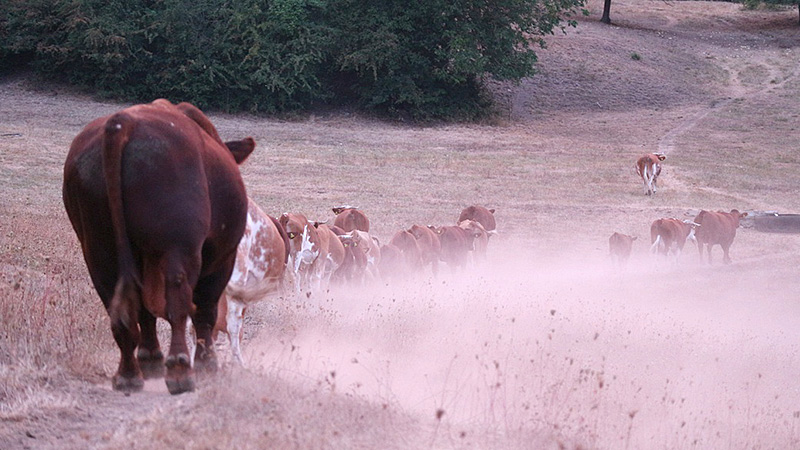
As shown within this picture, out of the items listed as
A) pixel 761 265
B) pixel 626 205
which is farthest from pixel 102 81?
pixel 761 265

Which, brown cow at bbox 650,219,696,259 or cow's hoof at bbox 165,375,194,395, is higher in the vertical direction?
cow's hoof at bbox 165,375,194,395

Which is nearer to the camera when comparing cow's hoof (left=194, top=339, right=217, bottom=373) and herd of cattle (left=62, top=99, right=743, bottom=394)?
herd of cattle (left=62, top=99, right=743, bottom=394)

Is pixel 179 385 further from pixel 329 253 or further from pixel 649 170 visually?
pixel 649 170

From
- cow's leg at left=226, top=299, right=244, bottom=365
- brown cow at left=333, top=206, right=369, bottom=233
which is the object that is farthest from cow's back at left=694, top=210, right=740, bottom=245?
cow's leg at left=226, top=299, right=244, bottom=365

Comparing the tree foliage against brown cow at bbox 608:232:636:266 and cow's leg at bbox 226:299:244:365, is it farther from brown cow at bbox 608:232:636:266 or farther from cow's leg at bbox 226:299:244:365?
cow's leg at bbox 226:299:244:365

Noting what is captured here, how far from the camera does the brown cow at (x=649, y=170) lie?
27047mm

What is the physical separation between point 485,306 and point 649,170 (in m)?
15.5

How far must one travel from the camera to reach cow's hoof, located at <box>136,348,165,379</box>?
5660 mm

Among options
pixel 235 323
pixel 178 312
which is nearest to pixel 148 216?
pixel 178 312

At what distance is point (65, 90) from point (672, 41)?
114 feet

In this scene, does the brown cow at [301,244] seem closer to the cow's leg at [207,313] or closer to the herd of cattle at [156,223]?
the herd of cattle at [156,223]

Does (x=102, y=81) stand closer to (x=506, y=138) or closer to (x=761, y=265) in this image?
(x=506, y=138)

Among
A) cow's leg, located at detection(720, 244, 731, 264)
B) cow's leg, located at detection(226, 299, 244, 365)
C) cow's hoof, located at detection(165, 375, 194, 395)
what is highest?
cow's hoof, located at detection(165, 375, 194, 395)

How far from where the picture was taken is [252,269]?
27.6 ft
